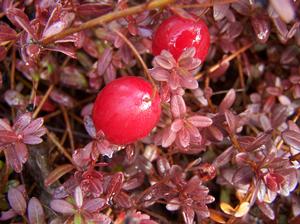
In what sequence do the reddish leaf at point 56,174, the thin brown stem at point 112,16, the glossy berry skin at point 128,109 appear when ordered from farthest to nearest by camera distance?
the reddish leaf at point 56,174
the glossy berry skin at point 128,109
the thin brown stem at point 112,16

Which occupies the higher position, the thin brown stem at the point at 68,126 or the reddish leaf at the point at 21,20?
the reddish leaf at the point at 21,20

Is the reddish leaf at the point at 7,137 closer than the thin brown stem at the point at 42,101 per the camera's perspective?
Yes

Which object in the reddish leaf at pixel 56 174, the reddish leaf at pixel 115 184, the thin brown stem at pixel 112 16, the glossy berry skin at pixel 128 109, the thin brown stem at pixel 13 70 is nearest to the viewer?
the thin brown stem at pixel 112 16

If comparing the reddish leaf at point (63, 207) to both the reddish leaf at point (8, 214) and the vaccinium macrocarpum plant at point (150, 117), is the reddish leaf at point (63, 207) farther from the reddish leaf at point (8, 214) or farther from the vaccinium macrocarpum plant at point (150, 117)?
the reddish leaf at point (8, 214)

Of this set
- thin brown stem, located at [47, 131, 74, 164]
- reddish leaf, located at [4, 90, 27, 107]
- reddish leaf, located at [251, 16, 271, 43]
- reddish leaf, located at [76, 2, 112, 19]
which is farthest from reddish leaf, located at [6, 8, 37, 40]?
reddish leaf, located at [251, 16, 271, 43]

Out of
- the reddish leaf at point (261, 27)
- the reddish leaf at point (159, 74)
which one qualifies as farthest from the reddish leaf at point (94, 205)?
the reddish leaf at point (261, 27)

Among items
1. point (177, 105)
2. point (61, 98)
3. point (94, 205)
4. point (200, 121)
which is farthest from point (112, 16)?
point (61, 98)

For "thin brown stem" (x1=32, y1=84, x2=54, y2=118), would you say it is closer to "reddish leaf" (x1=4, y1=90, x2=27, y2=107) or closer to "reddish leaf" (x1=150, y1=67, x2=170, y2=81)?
"reddish leaf" (x1=4, y1=90, x2=27, y2=107)

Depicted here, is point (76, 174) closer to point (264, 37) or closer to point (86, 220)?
point (86, 220)

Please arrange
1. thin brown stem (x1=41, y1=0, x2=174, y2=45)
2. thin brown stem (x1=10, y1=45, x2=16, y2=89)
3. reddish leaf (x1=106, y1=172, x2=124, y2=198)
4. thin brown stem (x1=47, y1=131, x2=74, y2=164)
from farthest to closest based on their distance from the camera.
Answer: thin brown stem (x1=10, y1=45, x2=16, y2=89) → thin brown stem (x1=47, y1=131, x2=74, y2=164) → reddish leaf (x1=106, y1=172, x2=124, y2=198) → thin brown stem (x1=41, y1=0, x2=174, y2=45)
